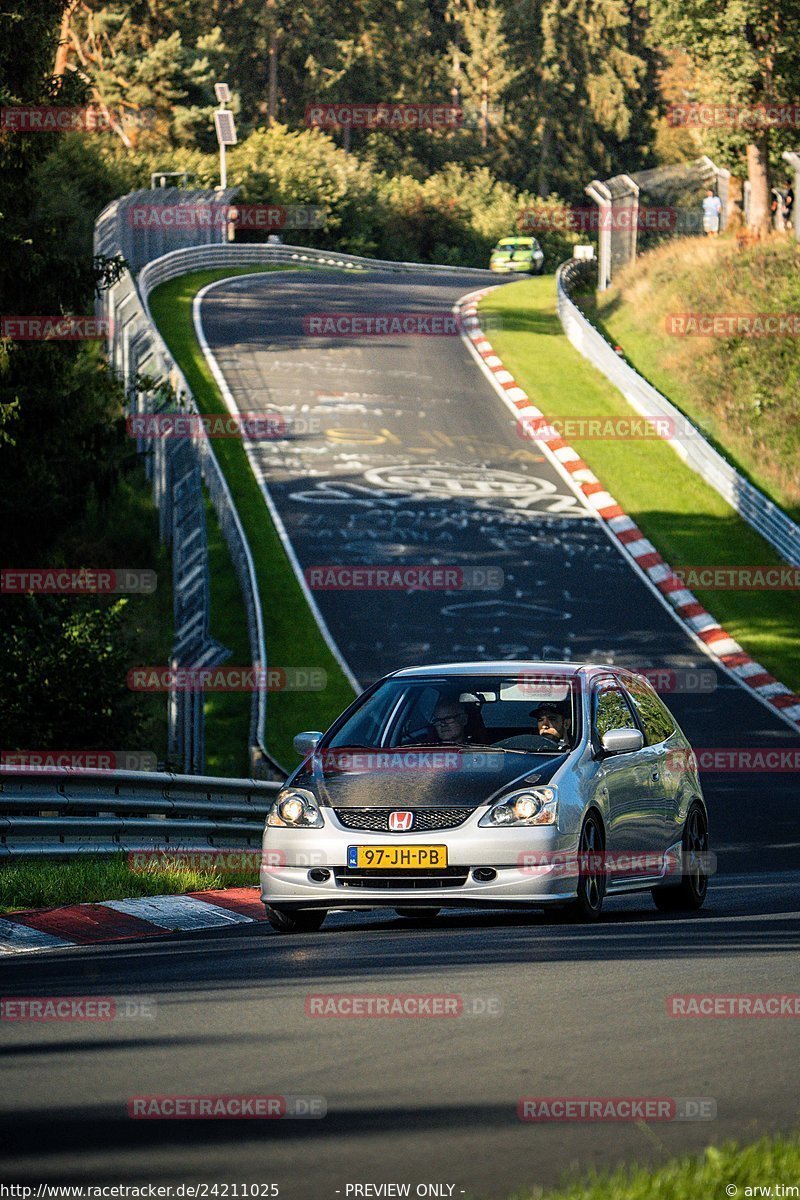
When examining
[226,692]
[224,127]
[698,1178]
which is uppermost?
[224,127]

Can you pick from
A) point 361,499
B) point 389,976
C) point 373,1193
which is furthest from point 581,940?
point 361,499

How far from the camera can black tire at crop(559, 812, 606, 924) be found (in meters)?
10.6

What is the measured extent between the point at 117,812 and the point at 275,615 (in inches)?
619

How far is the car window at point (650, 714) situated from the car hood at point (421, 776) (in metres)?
1.42

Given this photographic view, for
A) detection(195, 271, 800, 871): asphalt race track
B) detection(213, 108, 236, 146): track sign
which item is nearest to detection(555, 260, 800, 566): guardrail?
detection(195, 271, 800, 871): asphalt race track

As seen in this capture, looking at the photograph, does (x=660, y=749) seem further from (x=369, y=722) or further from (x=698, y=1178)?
(x=698, y=1178)

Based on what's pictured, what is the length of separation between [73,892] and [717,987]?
4667 mm

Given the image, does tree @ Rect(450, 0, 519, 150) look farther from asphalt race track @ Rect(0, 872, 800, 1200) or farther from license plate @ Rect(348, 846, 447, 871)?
asphalt race track @ Rect(0, 872, 800, 1200)

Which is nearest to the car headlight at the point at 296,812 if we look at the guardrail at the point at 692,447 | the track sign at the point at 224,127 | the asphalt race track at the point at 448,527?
the asphalt race track at the point at 448,527

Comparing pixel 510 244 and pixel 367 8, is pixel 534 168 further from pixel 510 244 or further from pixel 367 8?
pixel 510 244

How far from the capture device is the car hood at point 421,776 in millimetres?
10492

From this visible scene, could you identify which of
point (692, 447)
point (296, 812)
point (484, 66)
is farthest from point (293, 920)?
point (484, 66)

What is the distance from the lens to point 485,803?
10.4 m

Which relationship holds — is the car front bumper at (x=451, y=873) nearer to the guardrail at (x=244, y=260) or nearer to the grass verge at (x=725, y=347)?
the grass verge at (x=725, y=347)
